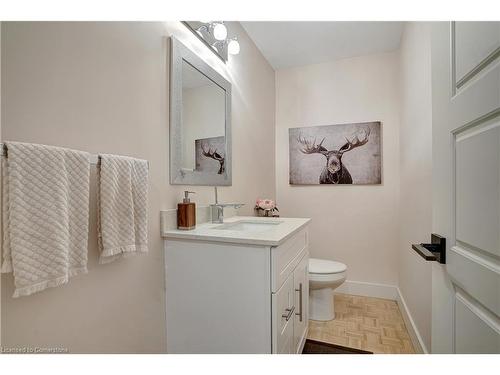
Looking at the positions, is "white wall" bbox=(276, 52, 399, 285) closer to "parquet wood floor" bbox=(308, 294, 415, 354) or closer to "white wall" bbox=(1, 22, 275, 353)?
"parquet wood floor" bbox=(308, 294, 415, 354)

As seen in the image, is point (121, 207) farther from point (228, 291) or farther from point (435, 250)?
point (435, 250)

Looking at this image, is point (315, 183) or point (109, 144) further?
point (315, 183)

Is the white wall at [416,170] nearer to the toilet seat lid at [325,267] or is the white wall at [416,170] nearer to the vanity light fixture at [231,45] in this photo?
the toilet seat lid at [325,267]

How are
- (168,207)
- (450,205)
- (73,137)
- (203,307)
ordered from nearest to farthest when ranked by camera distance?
1. (450,205)
2. (73,137)
3. (203,307)
4. (168,207)

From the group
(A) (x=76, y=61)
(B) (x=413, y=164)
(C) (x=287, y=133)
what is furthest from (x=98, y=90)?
(C) (x=287, y=133)

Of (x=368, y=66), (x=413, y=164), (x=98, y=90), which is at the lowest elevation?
(x=413, y=164)

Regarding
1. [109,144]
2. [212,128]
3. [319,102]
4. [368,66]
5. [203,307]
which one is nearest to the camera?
[109,144]

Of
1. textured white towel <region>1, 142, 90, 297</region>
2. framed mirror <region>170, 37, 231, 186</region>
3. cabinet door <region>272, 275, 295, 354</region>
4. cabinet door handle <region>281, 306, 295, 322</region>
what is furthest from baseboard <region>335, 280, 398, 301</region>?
textured white towel <region>1, 142, 90, 297</region>

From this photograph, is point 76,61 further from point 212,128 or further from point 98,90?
point 212,128

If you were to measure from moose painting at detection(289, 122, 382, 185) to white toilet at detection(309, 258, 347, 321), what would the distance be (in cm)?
93

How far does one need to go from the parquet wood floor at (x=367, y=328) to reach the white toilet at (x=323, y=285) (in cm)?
7

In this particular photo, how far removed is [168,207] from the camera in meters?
1.31

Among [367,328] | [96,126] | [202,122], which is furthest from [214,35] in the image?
[367,328]

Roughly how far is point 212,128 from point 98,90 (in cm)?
80
